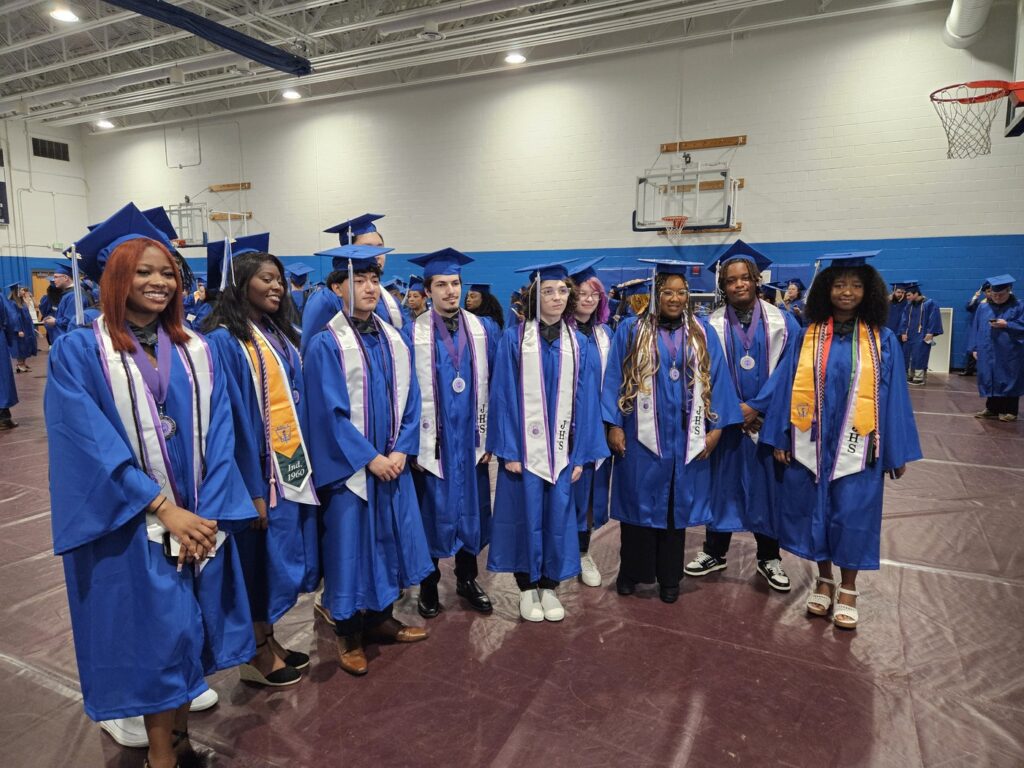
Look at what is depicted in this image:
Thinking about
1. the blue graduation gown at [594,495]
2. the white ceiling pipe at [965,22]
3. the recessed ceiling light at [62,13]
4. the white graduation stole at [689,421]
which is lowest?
the blue graduation gown at [594,495]

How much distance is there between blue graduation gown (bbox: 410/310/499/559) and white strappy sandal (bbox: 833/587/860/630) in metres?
1.71

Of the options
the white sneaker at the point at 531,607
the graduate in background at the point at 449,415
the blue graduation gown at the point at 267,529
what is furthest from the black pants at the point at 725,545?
the blue graduation gown at the point at 267,529

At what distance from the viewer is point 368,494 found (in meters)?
2.47

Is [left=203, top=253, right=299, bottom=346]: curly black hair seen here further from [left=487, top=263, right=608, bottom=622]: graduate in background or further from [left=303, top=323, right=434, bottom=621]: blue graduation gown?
[left=487, top=263, right=608, bottom=622]: graduate in background

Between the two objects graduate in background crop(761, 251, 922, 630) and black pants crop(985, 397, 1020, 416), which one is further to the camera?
black pants crop(985, 397, 1020, 416)

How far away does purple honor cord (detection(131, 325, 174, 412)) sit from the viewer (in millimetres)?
1746

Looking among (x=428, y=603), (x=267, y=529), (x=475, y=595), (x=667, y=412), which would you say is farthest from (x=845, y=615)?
(x=267, y=529)

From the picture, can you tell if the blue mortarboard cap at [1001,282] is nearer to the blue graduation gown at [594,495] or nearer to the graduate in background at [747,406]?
the graduate in background at [747,406]

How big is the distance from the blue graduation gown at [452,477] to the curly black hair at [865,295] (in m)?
1.67

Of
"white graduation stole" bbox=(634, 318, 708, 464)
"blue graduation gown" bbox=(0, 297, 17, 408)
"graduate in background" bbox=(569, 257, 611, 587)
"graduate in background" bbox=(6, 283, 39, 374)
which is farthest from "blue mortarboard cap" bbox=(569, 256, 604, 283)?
"graduate in background" bbox=(6, 283, 39, 374)

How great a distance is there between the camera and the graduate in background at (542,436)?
286 centimetres

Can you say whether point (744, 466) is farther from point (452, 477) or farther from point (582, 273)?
point (452, 477)

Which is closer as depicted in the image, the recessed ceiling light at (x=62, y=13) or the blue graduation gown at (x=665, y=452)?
the blue graduation gown at (x=665, y=452)

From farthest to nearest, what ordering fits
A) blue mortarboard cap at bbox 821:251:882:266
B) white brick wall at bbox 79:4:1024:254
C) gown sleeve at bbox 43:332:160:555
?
white brick wall at bbox 79:4:1024:254, blue mortarboard cap at bbox 821:251:882:266, gown sleeve at bbox 43:332:160:555
